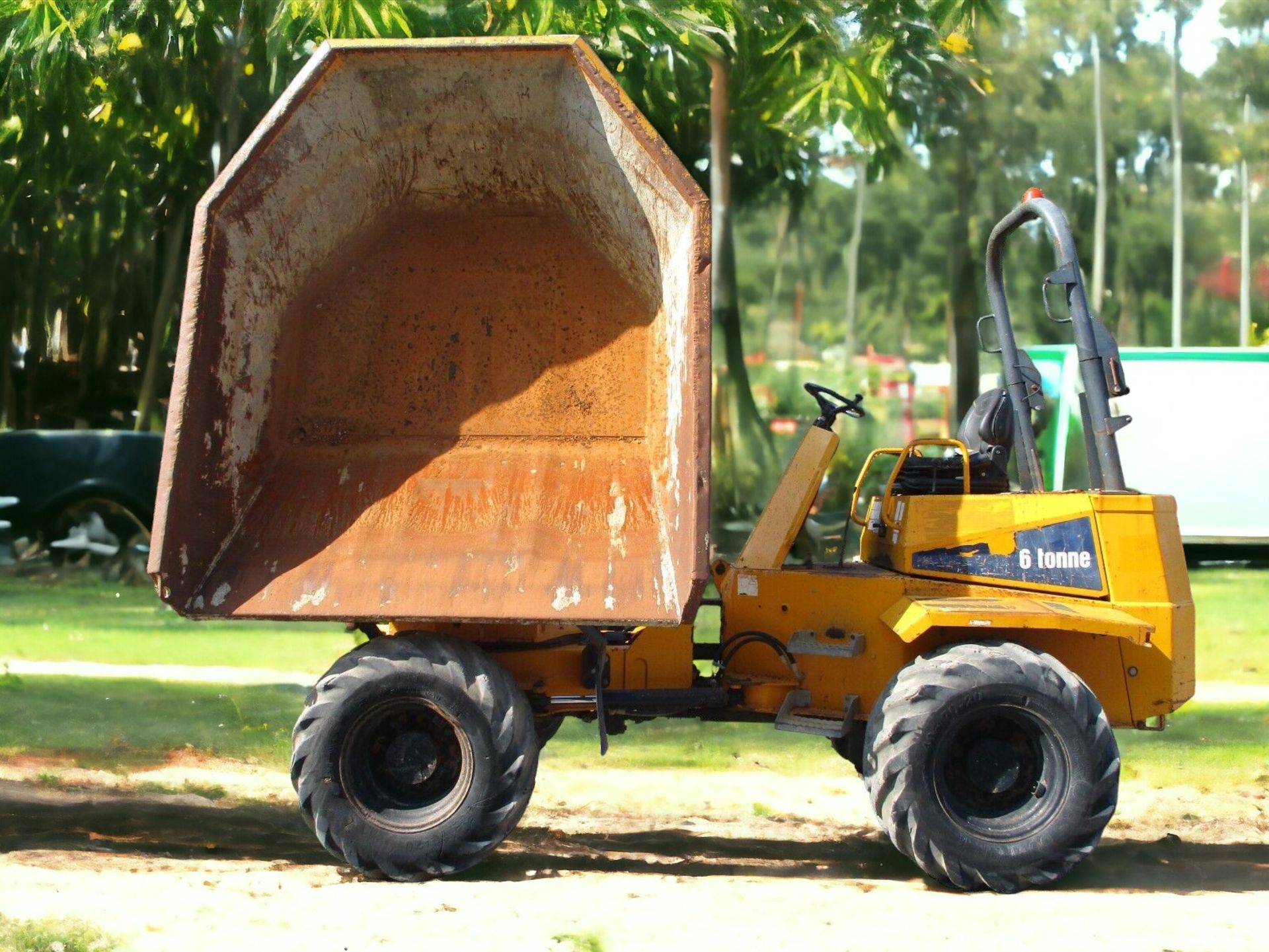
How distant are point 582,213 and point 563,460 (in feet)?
3.74

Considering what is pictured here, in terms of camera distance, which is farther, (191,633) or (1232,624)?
(1232,624)

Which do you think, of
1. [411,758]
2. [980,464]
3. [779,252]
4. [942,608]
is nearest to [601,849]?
[411,758]

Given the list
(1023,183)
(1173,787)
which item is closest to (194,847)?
(1173,787)

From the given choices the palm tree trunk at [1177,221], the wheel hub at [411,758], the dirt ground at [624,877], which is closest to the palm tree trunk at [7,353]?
the dirt ground at [624,877]

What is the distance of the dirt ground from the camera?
4.98 m

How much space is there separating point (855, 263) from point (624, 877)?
1280 cm

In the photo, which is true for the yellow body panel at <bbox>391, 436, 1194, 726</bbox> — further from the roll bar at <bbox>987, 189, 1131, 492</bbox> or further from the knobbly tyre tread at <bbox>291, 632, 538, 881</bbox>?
the knobbly tyre tread at <bbox>291, 632, 538, 881</bbox>

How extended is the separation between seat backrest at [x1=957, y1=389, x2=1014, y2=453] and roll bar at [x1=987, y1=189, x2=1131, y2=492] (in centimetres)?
4

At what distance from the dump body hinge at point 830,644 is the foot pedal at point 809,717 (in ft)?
0.61

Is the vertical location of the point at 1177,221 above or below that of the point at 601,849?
above

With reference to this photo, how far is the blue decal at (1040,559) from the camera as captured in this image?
6.01m

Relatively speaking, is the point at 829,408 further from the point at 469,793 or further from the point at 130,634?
the point at 130,634

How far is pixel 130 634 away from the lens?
40.9 ft

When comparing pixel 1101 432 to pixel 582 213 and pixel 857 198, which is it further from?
pixel 857 198
